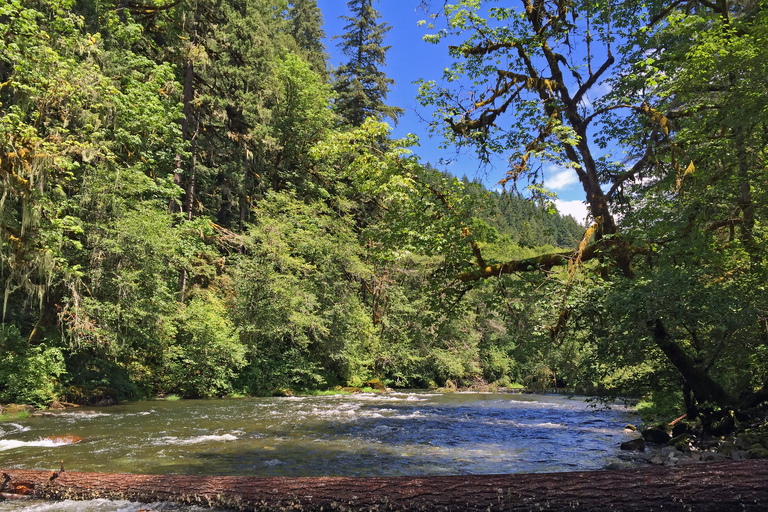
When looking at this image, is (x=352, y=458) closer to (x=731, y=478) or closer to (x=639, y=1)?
(x=731, y=478)

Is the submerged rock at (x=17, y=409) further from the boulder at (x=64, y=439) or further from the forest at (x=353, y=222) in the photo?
the boulder at (x=64, y=439)

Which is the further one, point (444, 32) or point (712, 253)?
point (444, 32)

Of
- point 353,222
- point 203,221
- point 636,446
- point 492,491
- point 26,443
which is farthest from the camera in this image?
point 353,222

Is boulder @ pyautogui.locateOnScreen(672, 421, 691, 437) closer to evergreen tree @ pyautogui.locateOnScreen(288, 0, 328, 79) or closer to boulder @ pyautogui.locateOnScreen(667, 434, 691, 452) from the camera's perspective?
boulder @ pyautogui.locateOnScreen(667, 434, 691, 452)

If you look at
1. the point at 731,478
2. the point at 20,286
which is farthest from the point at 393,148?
the point at 20,286

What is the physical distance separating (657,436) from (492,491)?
7.37 m

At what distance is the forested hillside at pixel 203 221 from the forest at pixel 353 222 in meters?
0.11

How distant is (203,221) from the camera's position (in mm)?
19234

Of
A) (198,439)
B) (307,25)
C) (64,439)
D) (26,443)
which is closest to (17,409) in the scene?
(26,443)

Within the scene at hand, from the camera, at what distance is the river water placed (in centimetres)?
721

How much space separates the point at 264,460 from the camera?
25.1ft

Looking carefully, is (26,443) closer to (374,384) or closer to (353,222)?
(374,384)

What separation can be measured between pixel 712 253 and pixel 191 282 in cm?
2258

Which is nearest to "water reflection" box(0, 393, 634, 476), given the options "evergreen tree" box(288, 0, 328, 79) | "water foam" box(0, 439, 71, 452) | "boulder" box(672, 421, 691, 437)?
"water foam" box(0, 439, 71, 452)
